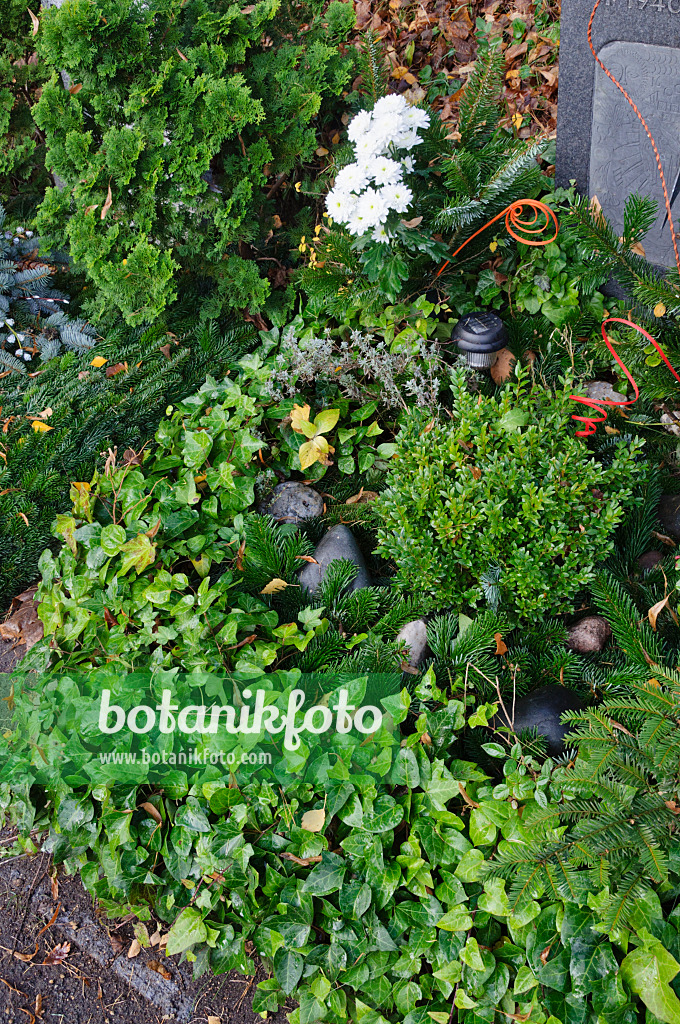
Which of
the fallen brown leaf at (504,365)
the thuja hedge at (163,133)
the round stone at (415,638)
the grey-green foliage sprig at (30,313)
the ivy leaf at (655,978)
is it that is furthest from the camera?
the grey-green foliage sprig at (30,313)

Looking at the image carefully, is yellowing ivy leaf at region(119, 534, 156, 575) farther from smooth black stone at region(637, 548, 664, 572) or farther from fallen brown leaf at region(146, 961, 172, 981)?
smooth black stone at region(637, 548, 664, 572)

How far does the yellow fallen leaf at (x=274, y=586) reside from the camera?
2.41 meters

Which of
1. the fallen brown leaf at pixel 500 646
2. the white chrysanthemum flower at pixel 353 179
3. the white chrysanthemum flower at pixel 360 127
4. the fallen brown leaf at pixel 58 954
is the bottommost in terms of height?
the fallen brown leaf at pixel 58 954

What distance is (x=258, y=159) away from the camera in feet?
10.8

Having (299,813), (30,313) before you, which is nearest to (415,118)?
(30,313)

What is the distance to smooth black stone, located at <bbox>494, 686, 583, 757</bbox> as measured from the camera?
2023mm

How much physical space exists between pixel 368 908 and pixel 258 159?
309 centimetres

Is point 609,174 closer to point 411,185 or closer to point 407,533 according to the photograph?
point 411,185

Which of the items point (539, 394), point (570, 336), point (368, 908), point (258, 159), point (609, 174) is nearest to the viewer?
point (368, 908)

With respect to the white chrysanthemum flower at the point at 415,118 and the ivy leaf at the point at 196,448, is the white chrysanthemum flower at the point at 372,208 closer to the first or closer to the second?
the white chrysanthemum flower at the point at 415,118

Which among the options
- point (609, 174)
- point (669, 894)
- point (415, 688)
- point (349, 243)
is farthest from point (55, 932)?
point (609, 174)

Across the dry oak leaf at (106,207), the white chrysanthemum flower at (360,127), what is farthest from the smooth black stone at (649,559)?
the dry oak leaf at (106,207)

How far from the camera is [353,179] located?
2.63 m

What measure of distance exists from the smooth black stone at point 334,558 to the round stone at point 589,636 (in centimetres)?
72
